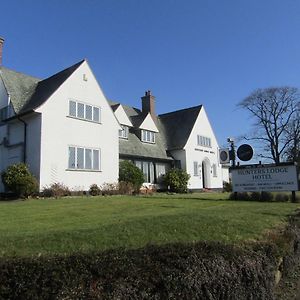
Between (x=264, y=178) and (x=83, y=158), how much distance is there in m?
11.6

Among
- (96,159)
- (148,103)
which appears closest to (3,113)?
(96,159)

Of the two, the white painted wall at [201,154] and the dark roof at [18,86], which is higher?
the dark roof at [18,86]

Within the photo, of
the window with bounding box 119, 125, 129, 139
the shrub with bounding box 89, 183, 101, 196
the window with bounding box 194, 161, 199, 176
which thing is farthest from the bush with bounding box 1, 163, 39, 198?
the window with bounding box 194, 161, 199, 176

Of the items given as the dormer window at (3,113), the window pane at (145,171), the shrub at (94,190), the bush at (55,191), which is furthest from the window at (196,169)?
the dormer window at (3,113)

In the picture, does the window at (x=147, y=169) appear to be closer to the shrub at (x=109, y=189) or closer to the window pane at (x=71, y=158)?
the shrub at (x=109, y=189)

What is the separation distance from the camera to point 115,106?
110ft

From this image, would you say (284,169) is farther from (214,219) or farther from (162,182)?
(162,182)

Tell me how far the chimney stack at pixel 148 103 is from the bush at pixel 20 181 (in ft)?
65.5

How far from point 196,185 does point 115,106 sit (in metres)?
11.9

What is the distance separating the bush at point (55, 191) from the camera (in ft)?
74.9

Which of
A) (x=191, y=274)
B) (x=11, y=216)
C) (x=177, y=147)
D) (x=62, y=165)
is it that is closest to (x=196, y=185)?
(x=177, y=147)

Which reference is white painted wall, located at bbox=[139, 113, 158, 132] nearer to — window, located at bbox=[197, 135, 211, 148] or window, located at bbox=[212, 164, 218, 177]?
window, located at bbox=[197, 135, 211, 148]

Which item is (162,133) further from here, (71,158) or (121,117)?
(71,158)

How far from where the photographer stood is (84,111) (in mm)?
26609
